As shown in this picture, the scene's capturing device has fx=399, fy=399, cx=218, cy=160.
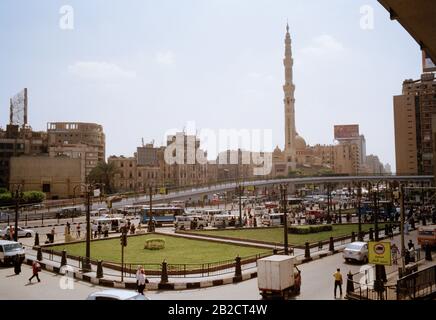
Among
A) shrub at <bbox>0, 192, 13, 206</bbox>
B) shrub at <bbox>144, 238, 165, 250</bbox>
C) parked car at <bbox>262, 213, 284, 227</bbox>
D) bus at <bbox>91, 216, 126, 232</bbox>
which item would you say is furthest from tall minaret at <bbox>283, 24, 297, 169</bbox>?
shrub at <bbox>144, 238, 165, 250</bbox>

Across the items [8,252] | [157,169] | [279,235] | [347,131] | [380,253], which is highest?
[347,131]

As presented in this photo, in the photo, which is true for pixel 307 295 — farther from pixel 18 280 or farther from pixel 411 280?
pixel 18 280

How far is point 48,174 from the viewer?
A: 257 feet

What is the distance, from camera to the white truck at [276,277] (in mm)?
16562

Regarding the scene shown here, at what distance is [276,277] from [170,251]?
44.7ft

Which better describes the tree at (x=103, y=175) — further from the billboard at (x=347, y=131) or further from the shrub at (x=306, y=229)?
the billboard at (x=347, y=131)

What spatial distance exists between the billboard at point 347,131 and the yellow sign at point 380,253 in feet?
594

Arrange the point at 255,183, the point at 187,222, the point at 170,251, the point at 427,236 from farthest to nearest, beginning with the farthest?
1. the point at 255,183
2. the point at 187,222
3. the point at 427,236
4. the point at 170,251

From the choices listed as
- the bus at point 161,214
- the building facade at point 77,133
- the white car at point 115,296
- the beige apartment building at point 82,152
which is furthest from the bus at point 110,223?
the building facade at point 77,133

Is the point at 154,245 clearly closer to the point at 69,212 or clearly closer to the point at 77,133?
the point at 69,212

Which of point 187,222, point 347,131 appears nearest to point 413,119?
point 347,131

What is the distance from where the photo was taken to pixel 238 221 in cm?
4762

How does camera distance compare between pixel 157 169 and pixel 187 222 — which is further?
pixel 157 169

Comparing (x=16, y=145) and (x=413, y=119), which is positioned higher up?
(x=413, y=119)
